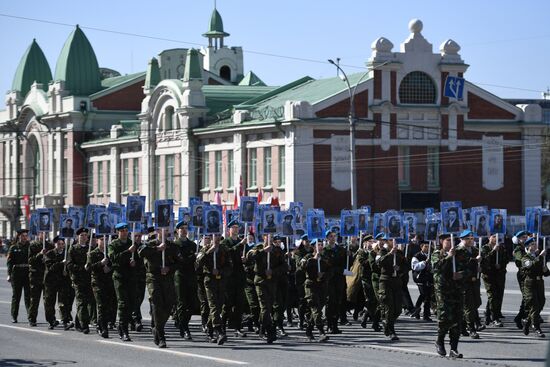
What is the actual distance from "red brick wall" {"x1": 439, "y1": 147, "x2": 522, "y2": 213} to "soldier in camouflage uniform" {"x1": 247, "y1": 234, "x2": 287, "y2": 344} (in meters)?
43.7

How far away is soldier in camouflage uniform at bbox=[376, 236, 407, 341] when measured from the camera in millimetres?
20000

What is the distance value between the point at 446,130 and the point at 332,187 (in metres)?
6.86

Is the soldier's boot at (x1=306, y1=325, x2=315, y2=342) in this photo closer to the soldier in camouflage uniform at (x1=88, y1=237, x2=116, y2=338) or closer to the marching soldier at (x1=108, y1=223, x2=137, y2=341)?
the marching soldier at (x1=108, y1=223, x2=137, y2=341)

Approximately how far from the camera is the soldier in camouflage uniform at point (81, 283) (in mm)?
21750

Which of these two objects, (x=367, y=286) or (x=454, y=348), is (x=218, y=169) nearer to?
(x=367, y=286)

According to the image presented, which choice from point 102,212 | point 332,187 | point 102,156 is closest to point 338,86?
point 332,187

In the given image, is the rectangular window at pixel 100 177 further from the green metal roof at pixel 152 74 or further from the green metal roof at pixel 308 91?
the green metal roof at pixel 308 91

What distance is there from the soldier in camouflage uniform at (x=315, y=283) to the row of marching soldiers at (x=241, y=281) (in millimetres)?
16

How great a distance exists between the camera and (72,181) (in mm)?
78750

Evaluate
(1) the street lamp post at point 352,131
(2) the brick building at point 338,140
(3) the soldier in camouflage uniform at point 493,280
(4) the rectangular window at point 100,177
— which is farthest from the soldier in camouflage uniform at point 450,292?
(4) the rectangular window at point 100,177

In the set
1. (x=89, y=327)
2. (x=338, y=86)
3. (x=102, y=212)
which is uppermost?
(x=338, y=86)

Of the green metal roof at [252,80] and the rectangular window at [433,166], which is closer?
the rectangular window at [433,166]

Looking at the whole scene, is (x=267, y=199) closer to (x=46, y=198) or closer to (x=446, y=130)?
(x=446, y=130)

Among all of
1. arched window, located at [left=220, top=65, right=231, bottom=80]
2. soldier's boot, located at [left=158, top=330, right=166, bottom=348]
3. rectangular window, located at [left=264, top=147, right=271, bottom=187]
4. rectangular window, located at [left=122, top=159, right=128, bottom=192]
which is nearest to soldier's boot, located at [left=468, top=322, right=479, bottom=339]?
soldier's boot, located at [left=158, top=330, right=166, bottom=348]
